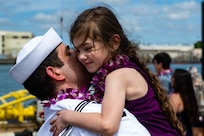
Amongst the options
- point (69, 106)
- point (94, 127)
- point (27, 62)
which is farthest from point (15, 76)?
point (94, 127)

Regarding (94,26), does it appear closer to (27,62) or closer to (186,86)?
(27,62)

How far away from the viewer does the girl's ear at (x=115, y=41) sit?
1.75 m

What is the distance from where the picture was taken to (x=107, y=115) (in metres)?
1.58

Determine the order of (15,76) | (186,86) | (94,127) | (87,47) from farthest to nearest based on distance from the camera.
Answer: (186,86) < (15,76) < (87,47) < (94,127)

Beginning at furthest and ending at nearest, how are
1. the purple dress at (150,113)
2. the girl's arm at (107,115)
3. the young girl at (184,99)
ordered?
the young girl at (184,99), the purple dress at (150,113), the girl's arm at (107,115)

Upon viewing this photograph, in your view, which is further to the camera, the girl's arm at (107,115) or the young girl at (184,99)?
the young girl at (184,99)

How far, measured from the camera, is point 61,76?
174 centimetres

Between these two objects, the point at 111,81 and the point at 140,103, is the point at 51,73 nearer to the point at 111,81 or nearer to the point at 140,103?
the point at 111,81

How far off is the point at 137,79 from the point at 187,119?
356 cm

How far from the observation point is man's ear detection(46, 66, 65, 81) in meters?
1.73

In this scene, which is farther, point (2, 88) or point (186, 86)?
point (2, 88)

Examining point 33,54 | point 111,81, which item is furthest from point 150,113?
point 33,54

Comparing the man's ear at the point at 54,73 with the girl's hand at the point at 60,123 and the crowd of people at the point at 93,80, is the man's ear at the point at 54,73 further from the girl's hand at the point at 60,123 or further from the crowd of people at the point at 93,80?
the girl's hand at the point at 60,123

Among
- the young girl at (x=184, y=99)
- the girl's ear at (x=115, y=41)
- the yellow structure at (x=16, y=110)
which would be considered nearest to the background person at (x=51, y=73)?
the girl's ear at (x=115, y=41)
